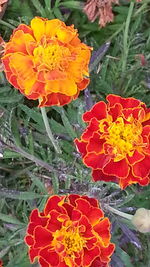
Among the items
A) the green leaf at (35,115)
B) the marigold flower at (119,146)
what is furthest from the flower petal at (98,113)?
the green leaf at (35,115)

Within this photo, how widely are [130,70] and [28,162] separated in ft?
1.32

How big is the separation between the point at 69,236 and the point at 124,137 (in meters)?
0.23

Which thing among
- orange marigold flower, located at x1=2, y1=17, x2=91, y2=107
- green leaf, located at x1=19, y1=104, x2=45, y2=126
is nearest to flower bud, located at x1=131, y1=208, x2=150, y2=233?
orange marigold flower, located at x1=2, y1=17, x2=91, y2=107

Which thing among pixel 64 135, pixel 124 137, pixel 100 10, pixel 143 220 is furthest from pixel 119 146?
pixel 100 10

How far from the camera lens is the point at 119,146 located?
1129mm

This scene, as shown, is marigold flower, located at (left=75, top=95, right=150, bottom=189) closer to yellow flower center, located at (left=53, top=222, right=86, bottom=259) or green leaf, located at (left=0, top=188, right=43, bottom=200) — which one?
yellow flower center, located at (left=53, top=222, right=86, bottom=259)

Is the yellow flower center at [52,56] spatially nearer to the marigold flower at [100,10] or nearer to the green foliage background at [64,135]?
the green foliage background at [64,135]

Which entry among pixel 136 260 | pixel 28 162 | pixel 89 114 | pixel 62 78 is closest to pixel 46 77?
pixel 62 78

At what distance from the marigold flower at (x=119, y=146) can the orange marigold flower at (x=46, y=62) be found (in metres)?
0.09

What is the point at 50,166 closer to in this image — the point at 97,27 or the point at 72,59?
the point at 72,59

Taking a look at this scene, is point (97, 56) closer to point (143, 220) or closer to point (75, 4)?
point (75, 4)

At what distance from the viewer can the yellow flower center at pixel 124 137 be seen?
3.69 feet

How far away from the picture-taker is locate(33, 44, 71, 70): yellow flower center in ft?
3.62

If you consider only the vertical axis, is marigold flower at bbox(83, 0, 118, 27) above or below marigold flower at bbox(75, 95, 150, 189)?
above
